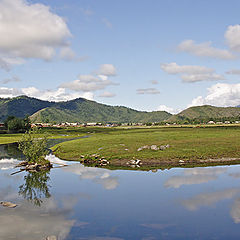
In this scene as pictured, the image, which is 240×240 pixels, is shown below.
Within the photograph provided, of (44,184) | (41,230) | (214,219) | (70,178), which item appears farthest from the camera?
(70,178)

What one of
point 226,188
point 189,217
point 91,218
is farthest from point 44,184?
point 226,188

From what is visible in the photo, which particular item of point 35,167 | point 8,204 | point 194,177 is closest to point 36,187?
point 8,204

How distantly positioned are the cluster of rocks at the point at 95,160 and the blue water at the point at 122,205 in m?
10.3

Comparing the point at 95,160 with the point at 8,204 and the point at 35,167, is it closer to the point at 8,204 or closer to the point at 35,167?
the point at 35,167

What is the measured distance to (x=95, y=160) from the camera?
226 ft

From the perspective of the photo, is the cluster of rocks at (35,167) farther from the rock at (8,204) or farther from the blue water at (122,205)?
the rock at (8,204)

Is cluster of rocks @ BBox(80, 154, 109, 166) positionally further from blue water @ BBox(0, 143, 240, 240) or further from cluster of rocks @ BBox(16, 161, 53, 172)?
blue water @ BBox(0, 143, 240, 240)

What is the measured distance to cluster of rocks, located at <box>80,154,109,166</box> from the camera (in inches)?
2651

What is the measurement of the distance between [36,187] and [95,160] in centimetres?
2387

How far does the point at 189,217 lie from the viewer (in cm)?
3114

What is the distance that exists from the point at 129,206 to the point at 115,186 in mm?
10758

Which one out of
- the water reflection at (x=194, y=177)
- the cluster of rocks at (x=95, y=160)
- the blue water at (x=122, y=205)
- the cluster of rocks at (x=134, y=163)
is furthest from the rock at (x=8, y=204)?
the cluster of rocks at (x=134, y=163)

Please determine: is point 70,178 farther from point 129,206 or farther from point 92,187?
point 129,206

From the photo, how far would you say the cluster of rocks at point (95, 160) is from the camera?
221 feet
